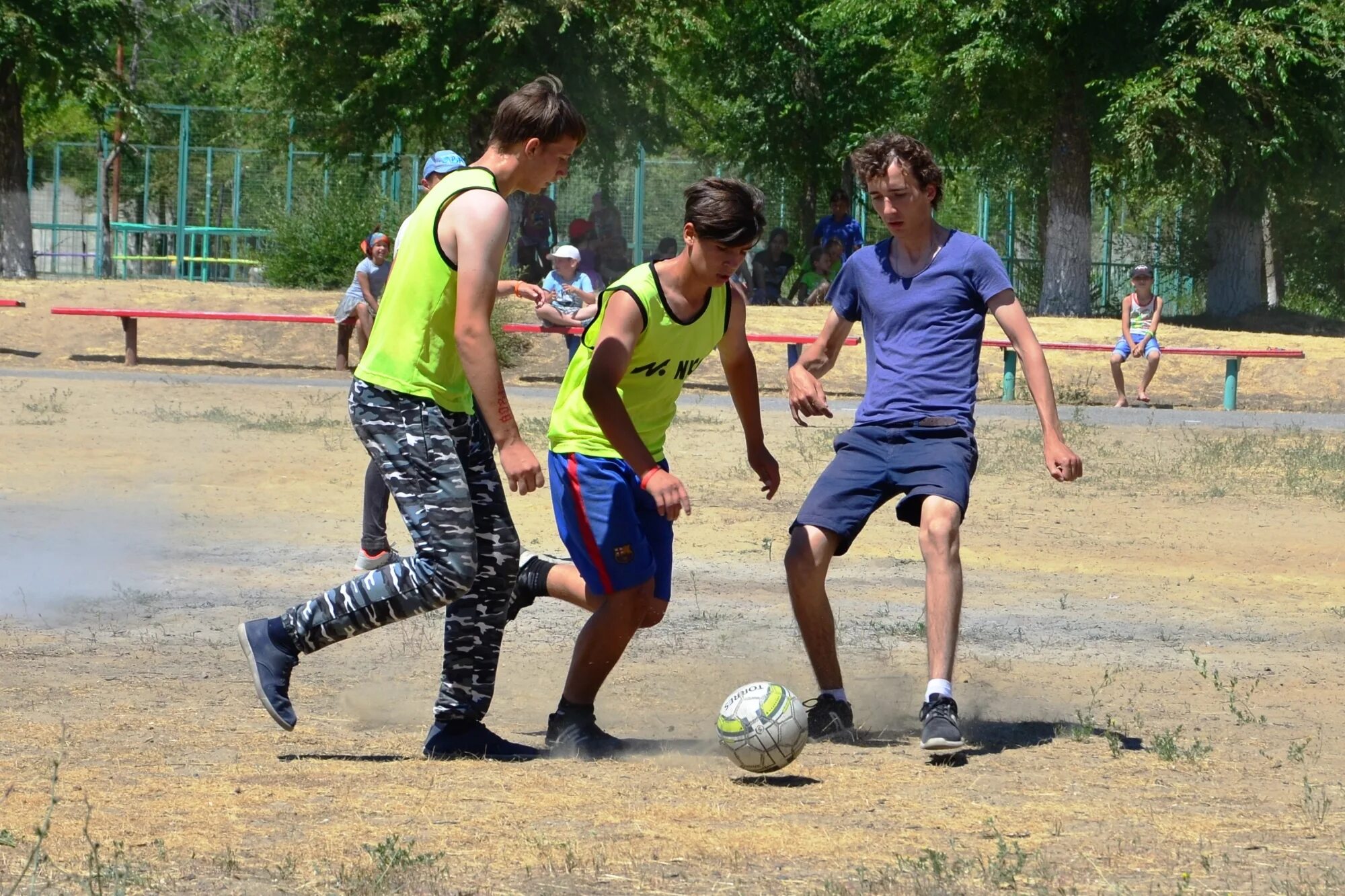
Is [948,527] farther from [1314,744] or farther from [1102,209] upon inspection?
[1102,209]

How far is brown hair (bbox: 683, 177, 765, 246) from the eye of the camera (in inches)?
199

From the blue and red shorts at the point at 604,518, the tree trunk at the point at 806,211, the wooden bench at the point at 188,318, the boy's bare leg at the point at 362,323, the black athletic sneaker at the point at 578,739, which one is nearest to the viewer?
the blue and red shorts at the point at 604,518

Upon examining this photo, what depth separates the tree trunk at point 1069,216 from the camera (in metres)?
25.2

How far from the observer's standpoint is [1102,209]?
110 ft

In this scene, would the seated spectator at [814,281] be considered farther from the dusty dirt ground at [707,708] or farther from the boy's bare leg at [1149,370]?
the dusty dirt ground at [707,708]

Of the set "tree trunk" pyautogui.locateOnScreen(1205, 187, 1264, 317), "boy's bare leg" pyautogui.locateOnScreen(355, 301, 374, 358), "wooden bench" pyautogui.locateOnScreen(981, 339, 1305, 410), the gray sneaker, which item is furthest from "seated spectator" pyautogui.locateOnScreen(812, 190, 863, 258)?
the gray sneaker

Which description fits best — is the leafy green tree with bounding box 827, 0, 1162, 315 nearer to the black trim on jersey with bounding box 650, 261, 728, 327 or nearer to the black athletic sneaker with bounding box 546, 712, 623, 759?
the black trim on jersey with bounding box 650, 261, 728, 327

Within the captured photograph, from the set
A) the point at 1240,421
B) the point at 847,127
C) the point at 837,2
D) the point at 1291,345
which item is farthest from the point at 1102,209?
the point at 1240,421

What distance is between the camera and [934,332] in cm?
553

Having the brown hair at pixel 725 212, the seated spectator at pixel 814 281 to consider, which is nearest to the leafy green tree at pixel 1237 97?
the seated spectator at pixel 814 281

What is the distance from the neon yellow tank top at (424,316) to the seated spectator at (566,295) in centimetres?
1210

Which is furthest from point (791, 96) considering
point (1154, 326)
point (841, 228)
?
point (1154, 326)

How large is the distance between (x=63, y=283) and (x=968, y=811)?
74.8 feet

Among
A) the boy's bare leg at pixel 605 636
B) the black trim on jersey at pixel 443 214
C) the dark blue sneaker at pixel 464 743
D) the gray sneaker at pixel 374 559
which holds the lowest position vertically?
the dark blue sneaker at pixel 464 743
